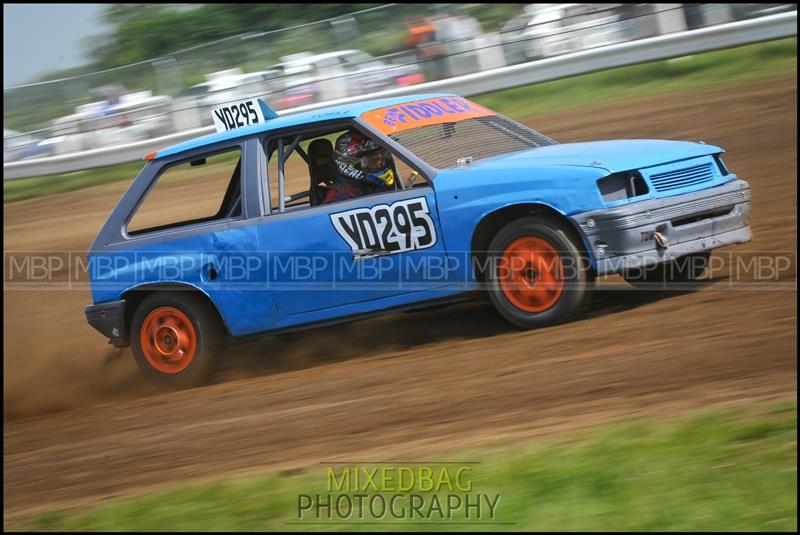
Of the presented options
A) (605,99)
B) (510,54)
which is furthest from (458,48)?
(605,99)

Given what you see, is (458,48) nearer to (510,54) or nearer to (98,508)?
(510,54)

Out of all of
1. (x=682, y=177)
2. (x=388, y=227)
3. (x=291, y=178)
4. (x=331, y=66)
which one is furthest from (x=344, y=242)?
(x=331, y=66)

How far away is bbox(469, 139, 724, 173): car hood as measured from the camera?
6.30 m

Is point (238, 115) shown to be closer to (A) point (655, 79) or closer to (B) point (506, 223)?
(B) point (506, 223)

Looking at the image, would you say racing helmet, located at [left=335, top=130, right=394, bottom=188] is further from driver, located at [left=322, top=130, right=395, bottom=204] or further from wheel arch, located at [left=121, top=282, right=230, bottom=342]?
wheel arch, located at [left=121, top=282, right=230, bottom=342]

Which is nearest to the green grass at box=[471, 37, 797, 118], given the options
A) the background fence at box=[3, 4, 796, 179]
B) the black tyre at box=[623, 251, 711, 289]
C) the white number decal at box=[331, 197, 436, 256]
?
the background fence at box=[3, 4, 796, 179]

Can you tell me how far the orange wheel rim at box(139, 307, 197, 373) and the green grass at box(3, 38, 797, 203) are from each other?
931 cm

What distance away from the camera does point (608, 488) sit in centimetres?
408

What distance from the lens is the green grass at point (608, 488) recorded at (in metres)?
3.79

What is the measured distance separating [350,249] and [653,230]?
74.2 inches

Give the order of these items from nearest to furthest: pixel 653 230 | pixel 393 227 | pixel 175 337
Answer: pixel 653 230
pixel 393 227
pixel 175 337

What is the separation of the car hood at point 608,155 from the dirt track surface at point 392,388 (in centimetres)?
94

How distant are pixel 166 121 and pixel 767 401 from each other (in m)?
14.8

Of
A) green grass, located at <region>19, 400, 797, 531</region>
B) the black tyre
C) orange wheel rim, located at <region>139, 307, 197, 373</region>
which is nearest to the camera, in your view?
green grass, located at <region>19, 400, 797, 531</region>
